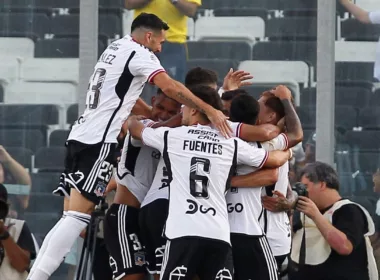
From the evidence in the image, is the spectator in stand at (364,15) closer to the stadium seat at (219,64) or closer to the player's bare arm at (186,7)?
the stadium seat at (219,64)

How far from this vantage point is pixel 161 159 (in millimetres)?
8164

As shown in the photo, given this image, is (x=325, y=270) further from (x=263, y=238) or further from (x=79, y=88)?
(x=79, y=88)

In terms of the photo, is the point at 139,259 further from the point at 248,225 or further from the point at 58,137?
the point at 58,137

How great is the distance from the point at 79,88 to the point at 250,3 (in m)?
1.68

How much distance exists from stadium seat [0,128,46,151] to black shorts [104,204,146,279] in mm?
2549

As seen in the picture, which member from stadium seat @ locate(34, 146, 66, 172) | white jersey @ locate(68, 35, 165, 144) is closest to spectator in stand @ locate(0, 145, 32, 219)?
stadium seat @ locate(34, 146, 66, 172)

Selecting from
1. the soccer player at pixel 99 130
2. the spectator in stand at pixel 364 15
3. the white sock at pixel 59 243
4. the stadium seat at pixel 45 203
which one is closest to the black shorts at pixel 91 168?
the soccer player at pixel 99 130

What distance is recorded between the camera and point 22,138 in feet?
35.3

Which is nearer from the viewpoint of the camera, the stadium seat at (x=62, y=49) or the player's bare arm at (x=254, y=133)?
the player's bare arm at (x=254, y=133)

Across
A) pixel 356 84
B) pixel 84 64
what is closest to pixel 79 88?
pixel 84 64

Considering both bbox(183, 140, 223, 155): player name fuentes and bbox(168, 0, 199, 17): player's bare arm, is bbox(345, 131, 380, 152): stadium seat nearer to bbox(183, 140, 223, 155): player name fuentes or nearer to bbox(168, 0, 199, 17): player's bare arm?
bbox(168, 0, 199, 17): player's bare arm

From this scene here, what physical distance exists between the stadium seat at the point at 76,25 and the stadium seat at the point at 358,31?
6.46 ft

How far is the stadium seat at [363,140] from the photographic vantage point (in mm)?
10516

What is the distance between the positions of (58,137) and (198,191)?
3362 mm
